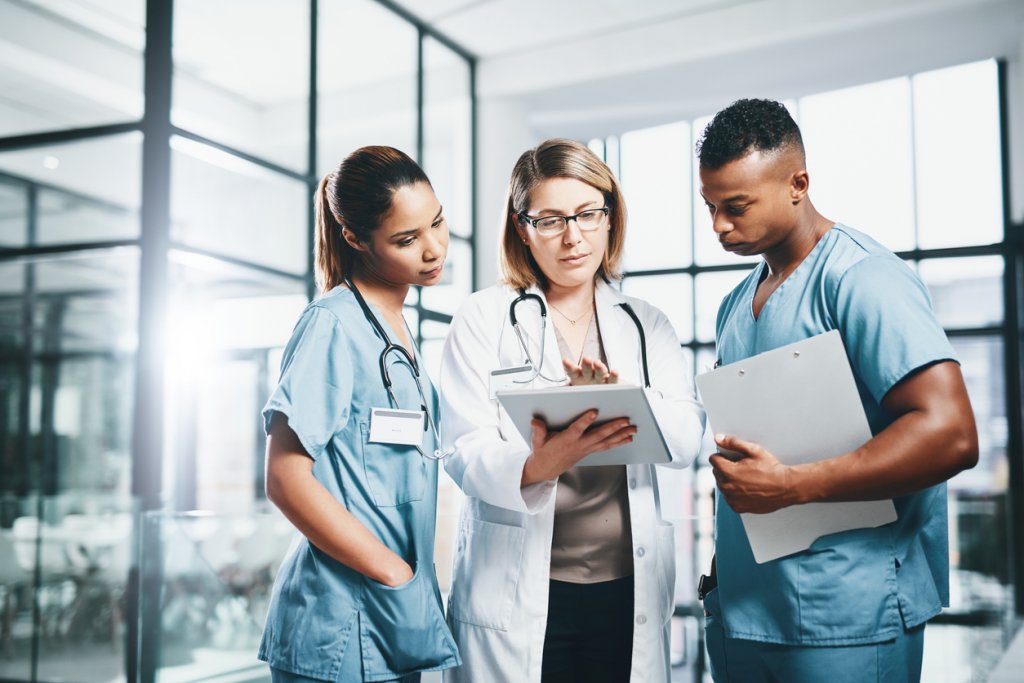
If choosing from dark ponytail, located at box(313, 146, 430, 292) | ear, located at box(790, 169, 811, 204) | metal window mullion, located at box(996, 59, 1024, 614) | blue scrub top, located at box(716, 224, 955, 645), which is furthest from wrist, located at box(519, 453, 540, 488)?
metal window mullion, located at box(996, 59, 1024, 614)

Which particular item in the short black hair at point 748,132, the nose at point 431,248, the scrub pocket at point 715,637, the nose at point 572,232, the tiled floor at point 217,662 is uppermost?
the short black hair at point 748,132

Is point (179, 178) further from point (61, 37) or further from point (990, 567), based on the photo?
point (990, 567)

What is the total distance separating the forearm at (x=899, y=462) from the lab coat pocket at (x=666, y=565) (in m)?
0.37

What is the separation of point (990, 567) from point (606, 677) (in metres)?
4.78

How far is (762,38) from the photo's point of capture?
241 inches

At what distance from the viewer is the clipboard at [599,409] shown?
1.19 meters

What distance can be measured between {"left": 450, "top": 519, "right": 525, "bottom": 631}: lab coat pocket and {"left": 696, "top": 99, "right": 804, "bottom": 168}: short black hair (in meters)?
0.68

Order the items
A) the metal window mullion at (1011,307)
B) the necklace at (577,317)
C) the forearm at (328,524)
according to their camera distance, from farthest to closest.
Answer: the metal window mullion at (1011,307) < the necklace at (577,317) < the forearm at (328,524)

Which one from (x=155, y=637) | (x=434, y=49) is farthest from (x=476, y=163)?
(x=155, y=637)

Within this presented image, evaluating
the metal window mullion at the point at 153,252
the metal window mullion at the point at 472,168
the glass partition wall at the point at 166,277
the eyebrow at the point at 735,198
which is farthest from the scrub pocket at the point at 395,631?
the metal window mullion at the point at 472,168

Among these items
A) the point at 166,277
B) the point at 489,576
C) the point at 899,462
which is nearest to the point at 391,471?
→ the point at 489,576

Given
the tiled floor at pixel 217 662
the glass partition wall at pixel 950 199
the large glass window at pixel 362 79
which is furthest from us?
the glass partition wall at pixel 950 199

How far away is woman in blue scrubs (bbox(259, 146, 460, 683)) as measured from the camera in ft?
4.25

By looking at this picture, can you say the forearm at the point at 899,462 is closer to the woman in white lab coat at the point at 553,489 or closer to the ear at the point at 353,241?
the woman in white lab coat at the point at 553,489
